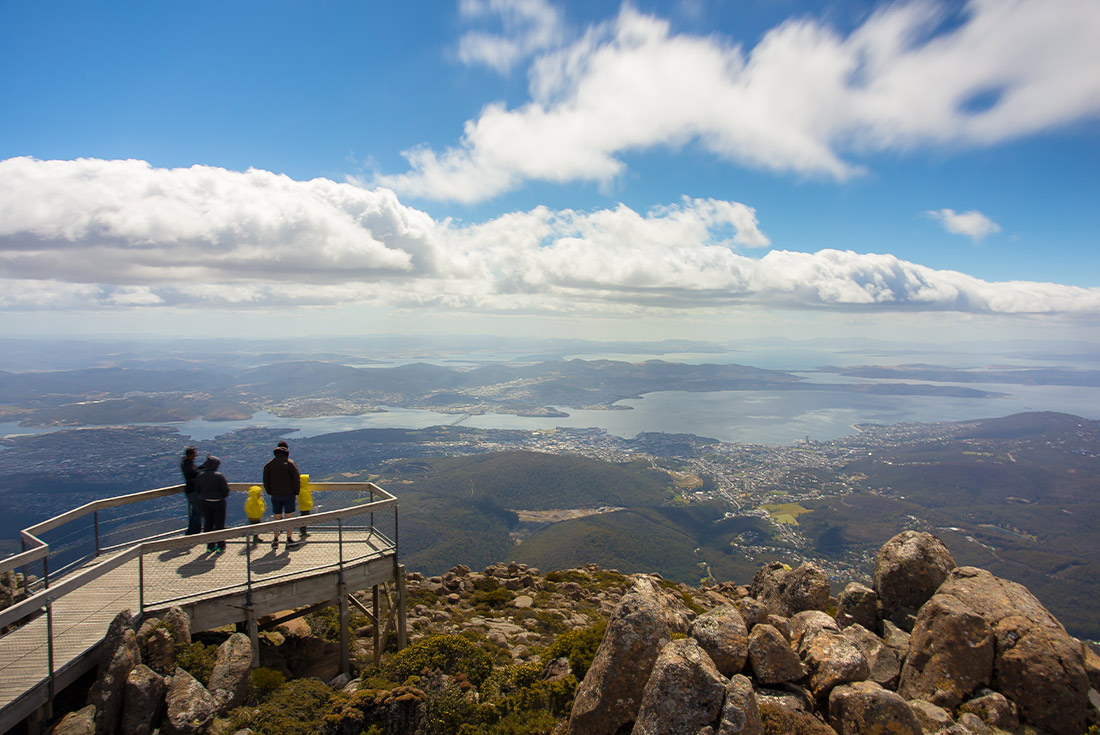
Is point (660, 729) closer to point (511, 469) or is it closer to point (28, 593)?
point (28, 593)

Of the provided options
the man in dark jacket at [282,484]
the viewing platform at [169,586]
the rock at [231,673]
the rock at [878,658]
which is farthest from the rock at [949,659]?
the man in dark jacket at [282,484]

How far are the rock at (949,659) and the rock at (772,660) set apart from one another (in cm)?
255

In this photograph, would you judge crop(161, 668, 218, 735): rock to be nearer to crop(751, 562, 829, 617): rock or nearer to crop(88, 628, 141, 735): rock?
crop(88, 628, 141, 735): rock

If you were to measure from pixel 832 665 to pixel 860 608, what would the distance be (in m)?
4.92

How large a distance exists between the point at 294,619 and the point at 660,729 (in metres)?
11.8

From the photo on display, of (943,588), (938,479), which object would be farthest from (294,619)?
(938,479)

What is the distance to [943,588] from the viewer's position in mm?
10930

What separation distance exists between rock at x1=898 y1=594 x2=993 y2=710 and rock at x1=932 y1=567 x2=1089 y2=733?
25 cm

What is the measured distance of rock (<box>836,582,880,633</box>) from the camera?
12.6 m

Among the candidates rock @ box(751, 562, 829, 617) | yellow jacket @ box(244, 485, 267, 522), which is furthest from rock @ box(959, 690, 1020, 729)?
yellow jacket @ box(244, 485, 267, 522)

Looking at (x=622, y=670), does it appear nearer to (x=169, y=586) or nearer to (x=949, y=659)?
(x=949, y=659)

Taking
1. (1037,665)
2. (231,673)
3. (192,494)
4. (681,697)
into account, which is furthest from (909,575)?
(192,494)

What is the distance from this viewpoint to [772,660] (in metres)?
8.56

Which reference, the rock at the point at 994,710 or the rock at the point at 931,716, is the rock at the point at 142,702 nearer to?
the rock at the point at 931,716
